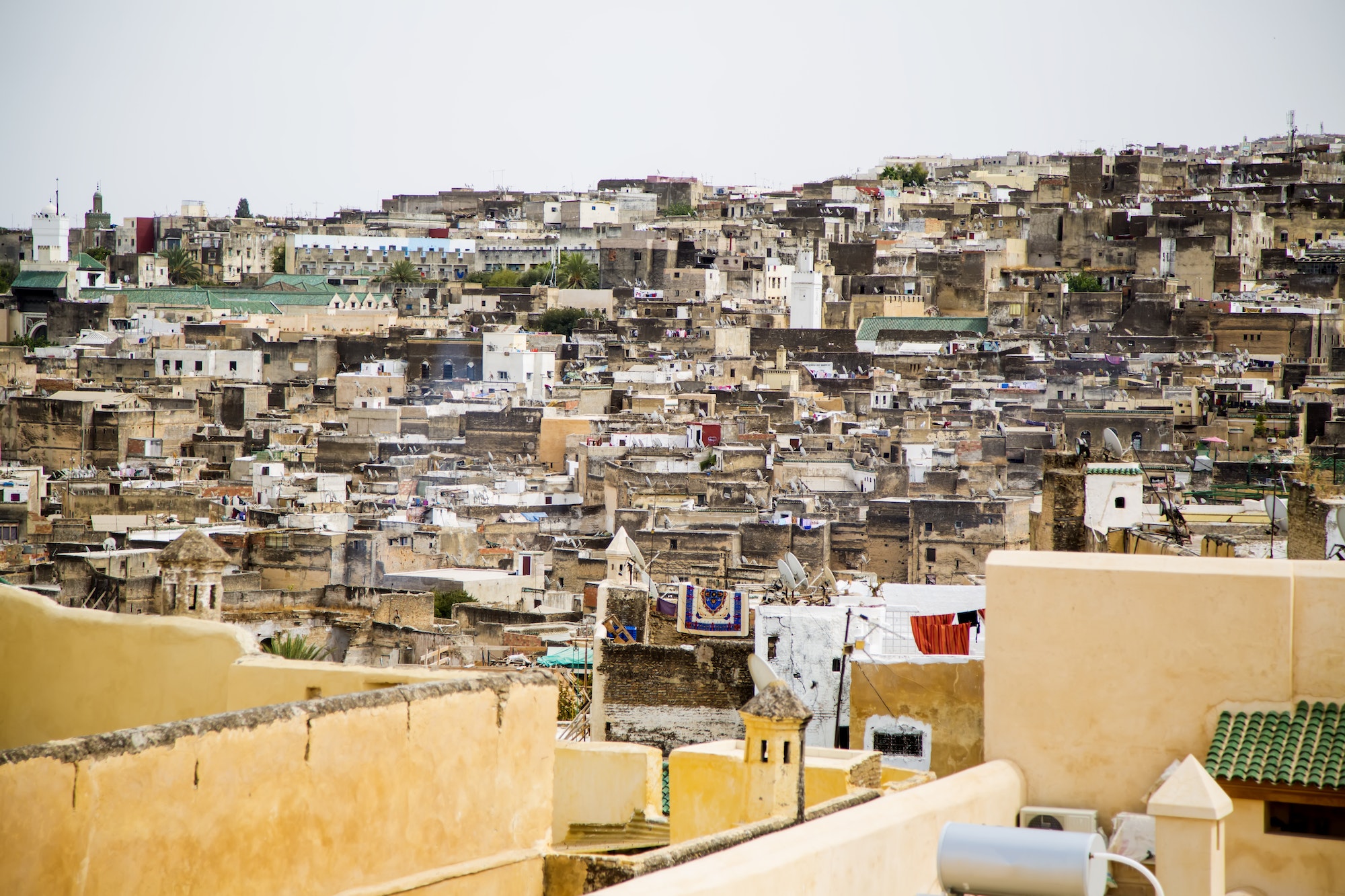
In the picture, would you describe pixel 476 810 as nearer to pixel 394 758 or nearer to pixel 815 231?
pixel 394 758

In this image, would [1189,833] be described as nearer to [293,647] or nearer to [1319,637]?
[1319,637]

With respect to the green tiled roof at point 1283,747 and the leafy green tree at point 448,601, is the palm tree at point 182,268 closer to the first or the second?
the leafy green tree at point 448,601

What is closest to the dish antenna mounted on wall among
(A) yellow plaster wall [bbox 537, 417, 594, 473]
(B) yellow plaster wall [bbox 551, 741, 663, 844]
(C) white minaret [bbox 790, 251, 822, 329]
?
(B) yellow plaster wall [bbox 551, 741, 663, 844]

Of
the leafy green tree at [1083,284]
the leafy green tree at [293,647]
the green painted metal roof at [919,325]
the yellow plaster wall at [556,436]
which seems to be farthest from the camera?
the leafy green tree at [1083,284]

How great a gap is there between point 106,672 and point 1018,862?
3660 millimetres

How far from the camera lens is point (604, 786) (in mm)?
8156

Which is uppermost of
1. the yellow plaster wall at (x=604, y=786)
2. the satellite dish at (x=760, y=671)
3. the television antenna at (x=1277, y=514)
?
the television antenna at (x=1277, y=514)

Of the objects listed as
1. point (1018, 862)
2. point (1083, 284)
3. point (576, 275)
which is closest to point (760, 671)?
point (1018, 862)

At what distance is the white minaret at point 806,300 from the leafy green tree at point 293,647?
34418 millimetres

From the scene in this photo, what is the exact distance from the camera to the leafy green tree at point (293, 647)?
51.0ft

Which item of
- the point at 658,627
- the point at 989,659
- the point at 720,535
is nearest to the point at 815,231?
the point at 720,535

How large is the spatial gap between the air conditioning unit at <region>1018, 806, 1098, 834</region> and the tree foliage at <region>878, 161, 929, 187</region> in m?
68.6

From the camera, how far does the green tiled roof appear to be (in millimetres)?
5879

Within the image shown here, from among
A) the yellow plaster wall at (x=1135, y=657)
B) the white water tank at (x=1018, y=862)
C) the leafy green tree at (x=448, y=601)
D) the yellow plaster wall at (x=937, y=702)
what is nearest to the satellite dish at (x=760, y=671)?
the yellow plaster wall at (x=937, y=702)
